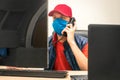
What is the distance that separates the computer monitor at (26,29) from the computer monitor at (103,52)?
45cm

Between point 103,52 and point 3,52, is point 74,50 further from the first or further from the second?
point 103,52

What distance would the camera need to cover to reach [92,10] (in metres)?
2.75

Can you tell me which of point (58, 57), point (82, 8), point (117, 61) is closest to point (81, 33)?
point (58, 57)

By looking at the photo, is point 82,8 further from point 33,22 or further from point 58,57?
point 33,22

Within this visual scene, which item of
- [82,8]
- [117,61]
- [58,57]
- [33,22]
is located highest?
[82,8]

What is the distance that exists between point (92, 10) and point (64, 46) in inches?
49.5

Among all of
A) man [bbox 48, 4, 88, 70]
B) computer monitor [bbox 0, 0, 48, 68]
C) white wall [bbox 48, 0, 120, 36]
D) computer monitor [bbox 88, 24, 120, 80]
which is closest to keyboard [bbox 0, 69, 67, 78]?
computer monitor [bbox 0, 0, 48, 68]

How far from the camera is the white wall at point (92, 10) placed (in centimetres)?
273

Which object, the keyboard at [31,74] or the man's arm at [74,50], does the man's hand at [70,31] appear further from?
the keyboard at [31,74]

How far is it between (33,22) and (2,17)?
154mm

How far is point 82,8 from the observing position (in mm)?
2734

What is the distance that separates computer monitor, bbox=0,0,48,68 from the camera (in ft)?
3.41

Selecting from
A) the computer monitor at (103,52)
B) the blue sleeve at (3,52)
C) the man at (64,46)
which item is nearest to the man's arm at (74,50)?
the man at (64,46)

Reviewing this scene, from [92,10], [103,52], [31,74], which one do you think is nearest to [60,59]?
[31,74]
